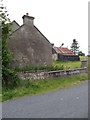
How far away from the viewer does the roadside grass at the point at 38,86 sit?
1096 cm

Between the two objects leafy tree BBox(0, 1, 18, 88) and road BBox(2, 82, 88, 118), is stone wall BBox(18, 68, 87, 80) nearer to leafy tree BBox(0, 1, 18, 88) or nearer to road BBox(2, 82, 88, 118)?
leafy tree BBox(0, 1, 18, 88)

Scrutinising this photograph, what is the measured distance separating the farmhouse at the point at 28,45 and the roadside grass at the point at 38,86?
4.32m

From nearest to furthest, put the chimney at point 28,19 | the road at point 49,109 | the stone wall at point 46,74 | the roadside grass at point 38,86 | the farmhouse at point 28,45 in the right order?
the road at point 49,109 < the roadside grass at point 38,86 < the stone wall at point 46,74 < the farmhouse at point 28,45 < the chimney at point 28,19

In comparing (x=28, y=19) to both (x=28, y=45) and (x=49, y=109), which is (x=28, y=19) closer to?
(x=28, y=45)

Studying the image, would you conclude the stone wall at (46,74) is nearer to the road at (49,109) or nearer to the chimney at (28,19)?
the road at (49,109)

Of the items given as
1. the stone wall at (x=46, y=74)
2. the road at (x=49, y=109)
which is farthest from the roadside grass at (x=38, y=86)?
the road at (x=49, y=109)

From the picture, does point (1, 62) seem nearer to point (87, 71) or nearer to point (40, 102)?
point (40, 102)

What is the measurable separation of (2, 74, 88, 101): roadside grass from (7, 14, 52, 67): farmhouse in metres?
4.32

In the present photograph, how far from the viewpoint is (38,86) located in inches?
507

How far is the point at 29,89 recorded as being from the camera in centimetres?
1212

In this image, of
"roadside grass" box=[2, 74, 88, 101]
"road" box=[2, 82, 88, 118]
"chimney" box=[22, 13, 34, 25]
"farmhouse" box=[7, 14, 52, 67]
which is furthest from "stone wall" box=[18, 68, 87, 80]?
"chimney" box=[22, 13, 34, 25]

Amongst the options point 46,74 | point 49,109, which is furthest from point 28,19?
point 49,109

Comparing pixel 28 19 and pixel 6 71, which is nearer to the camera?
pixel 6 71

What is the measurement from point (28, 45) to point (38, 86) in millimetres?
6748
